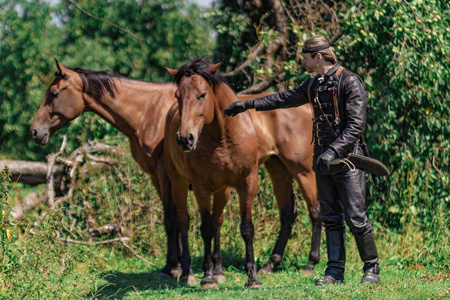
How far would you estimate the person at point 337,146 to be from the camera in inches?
208

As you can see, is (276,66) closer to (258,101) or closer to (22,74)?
(258,101)

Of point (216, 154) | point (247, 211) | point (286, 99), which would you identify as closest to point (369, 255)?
point (247, 211)

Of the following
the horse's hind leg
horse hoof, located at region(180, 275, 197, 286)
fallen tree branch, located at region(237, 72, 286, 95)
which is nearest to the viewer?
horse hoof, located at region(180, 275, 197, 286)

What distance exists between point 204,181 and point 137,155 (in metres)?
1.69

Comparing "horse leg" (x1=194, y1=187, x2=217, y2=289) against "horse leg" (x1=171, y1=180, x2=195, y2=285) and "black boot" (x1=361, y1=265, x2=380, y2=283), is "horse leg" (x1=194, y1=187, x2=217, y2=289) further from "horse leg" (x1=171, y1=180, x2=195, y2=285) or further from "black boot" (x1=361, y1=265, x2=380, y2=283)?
"black boot" (x1=361, y1=265, x2=380, y2=283)

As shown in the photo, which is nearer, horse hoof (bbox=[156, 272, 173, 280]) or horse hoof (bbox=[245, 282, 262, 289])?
horse hoof (bbox=[245, 282, 262, 289])

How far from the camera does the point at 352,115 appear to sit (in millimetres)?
5285

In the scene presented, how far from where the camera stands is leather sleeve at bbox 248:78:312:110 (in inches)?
228

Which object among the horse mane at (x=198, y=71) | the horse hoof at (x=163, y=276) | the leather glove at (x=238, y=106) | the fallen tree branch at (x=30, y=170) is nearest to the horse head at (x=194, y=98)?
the horse mane at (x=198, y=71)

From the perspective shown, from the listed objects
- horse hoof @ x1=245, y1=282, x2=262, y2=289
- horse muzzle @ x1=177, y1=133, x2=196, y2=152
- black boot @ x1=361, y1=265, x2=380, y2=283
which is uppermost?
horse muzzle @ x1=177, y1=133, x2=196, y2=152

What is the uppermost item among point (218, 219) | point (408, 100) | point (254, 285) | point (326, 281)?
point (408, 100)

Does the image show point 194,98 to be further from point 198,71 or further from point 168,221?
point 168,221

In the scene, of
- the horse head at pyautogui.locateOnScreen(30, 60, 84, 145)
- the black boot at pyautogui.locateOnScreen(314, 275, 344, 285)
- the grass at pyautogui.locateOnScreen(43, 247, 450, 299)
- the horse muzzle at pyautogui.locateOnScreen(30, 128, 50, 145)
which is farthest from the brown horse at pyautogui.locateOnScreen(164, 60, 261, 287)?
the horse muzzle at pyautogui.locateOnScreen(30, 128, 50, 145)

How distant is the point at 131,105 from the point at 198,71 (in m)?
2.05
